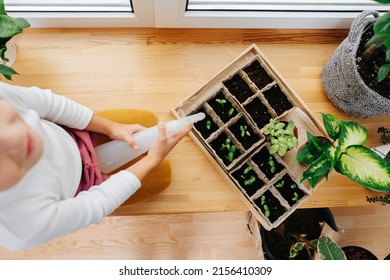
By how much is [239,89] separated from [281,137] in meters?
0.23

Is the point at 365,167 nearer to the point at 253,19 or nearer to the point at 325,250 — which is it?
the point at 325,250

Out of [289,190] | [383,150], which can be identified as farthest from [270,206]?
[383,150]

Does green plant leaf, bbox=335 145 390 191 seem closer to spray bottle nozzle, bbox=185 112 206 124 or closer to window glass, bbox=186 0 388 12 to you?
spray bottle nozzle, bbox=185 112 206 124

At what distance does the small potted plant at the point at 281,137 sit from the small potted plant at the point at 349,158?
0.34 feet

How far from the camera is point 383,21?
0.95 metres

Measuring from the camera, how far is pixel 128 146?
1091mm

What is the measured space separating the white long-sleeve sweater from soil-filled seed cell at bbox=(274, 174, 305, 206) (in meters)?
0.48

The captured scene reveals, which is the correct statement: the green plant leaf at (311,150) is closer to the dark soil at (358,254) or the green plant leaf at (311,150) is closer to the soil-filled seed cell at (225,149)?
the soil-filled seed cell at (225,149)

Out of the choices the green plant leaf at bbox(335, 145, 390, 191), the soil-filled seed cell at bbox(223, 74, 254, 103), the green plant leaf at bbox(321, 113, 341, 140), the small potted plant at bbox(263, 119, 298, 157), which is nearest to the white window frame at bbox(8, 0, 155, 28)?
the soil-filled seed cell at bbox(223, 74, 254, 103)

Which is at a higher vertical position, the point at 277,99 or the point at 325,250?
the point at 277,99

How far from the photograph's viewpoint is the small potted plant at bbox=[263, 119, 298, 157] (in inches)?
44.2
